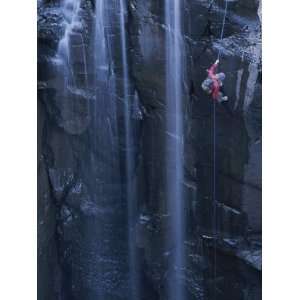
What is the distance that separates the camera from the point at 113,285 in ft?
7.15

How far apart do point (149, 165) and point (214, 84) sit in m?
0.42

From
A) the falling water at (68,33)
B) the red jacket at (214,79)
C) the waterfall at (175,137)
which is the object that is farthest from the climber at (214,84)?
the falling water at (68,33)

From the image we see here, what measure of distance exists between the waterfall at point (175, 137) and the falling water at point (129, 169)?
15 centimetres

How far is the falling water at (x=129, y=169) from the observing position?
2.15m

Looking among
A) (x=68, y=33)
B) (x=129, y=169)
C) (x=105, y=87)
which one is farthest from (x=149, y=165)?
(x=68, y=33)

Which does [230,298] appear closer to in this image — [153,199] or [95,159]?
Result: [153,199]

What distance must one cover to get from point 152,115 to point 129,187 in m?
0.31

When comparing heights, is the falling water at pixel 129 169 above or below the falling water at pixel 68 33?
below

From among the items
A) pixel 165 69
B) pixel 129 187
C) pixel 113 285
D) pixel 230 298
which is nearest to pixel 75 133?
pixel 129 187

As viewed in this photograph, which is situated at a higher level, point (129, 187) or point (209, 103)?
point (209, 103)

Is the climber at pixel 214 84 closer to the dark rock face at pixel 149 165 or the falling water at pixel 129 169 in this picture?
the dark rock face at pixel 149 165

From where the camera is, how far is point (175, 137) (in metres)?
2.14

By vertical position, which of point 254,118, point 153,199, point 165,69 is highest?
point 165,69

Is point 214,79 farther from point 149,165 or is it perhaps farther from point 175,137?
point 149,165
